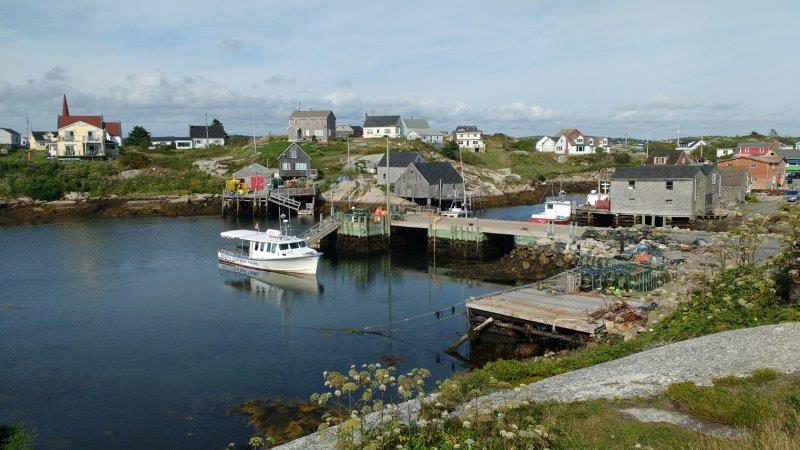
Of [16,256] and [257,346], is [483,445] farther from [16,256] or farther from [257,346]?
[16,256]

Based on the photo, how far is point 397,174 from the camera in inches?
3076

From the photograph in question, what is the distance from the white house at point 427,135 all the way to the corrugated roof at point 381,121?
20.4 feet

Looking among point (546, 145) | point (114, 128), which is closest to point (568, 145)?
point (546, 145)

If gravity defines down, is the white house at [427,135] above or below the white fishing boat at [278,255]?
above

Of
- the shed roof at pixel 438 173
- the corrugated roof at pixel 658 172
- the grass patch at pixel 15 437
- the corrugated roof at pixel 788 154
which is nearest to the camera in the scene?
the grass patch at pixel 15 437

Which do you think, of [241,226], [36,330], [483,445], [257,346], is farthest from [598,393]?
Answer: [241,226]

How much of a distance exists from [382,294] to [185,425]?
60.1 ft

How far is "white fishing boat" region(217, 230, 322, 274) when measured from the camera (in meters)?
40.9

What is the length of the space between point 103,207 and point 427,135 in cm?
7130

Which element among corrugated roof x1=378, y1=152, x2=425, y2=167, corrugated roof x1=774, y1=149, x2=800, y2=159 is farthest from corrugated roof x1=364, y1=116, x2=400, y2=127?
corrugated roof x1=774, y1=149, x2=800, y2=159

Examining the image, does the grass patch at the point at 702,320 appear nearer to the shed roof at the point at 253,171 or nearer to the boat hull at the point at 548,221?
the boat hull at the point at 548,221

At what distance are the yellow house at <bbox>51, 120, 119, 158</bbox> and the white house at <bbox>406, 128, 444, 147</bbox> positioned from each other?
57.9 metres

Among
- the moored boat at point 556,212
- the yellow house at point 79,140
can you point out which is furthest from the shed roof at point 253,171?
the moored boat at point 556,212

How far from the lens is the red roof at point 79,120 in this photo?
9806 centimetres
